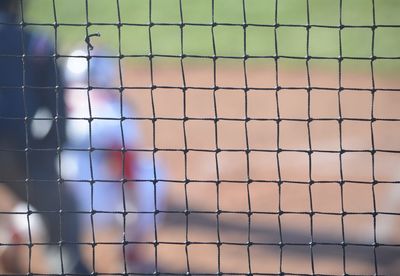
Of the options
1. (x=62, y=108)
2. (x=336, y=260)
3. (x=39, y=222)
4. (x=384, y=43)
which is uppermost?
(x=384, y=43)

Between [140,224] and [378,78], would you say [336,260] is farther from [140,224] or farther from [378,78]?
[378,78]

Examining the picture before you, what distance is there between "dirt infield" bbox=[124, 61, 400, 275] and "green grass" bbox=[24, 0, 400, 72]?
69 cm

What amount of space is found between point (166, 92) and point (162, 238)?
2.52 meters

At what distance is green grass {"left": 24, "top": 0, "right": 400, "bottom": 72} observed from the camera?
809cm

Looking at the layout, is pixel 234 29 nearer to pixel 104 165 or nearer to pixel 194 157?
pixel 194 157

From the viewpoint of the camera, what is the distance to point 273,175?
18.2 ft

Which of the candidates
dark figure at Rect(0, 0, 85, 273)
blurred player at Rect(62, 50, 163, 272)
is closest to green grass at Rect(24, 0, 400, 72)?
blurred player at Rect(62, 50, 163, 272)

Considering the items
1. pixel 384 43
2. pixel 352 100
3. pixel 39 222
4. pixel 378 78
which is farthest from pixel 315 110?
pixel 39 222

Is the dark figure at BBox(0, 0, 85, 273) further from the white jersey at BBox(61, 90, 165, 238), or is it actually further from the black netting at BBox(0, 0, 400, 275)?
the white jersey at BBox(61, 90, 165, 238)

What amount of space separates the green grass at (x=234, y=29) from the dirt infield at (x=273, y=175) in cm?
69

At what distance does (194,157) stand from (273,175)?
0.56m

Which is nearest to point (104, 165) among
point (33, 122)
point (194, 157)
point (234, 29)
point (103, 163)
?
point (103, 163)

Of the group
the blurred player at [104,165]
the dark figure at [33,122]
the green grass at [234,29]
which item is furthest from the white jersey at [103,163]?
the green grass at [234,29]

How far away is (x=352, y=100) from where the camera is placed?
6.71 meters
